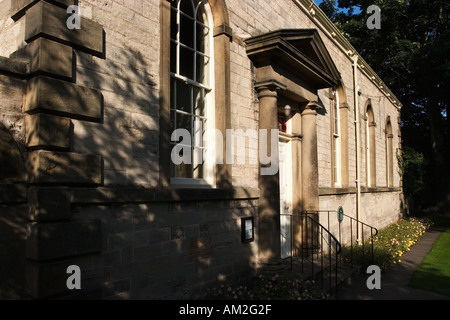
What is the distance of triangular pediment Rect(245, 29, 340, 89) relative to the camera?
18.8 ft

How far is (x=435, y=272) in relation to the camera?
25.2 feet

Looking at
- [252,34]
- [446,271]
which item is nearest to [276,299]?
[252,34]

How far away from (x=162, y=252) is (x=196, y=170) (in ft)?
4.50

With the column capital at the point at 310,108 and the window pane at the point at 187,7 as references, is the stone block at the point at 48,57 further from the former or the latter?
the column capital at the point at 310,108

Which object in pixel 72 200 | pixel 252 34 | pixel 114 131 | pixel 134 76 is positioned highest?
pixel 252 34

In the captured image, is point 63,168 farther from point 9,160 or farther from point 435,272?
point 435,272

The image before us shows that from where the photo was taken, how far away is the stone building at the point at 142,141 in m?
3.12

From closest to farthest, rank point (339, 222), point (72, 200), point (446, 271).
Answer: point (72, 200)
point (446, 271)
point (339, 222)

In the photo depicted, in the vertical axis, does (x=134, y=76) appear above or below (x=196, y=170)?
above

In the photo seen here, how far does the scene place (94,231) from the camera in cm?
338

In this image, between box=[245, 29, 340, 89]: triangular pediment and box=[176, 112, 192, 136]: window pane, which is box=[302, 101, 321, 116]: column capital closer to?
box=[245, 29, 340, 89]: triangular pediment

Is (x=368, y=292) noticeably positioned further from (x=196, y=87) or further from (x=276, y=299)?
(x=196, y=87)

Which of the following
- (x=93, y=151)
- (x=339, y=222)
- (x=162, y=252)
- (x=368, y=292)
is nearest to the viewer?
(x=93, y=151)

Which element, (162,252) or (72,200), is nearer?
(72,200)
